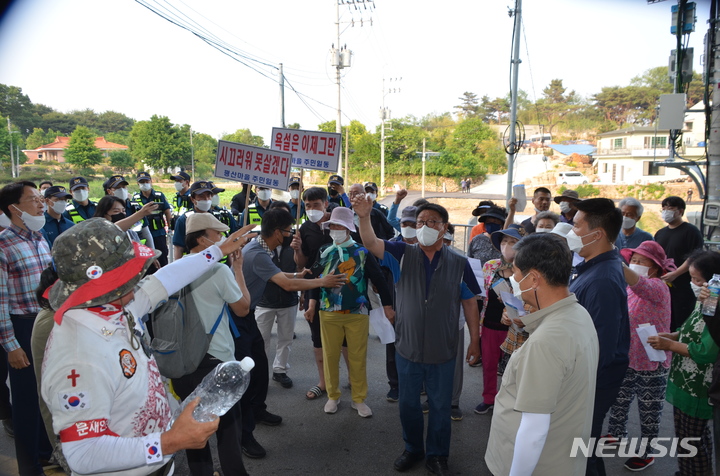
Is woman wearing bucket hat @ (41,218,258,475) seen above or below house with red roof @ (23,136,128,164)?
below

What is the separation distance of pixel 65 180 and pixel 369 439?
35.2 m

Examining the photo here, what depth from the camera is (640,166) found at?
42438 millimetres

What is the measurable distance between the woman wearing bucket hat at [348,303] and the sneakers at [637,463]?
2.32 meters

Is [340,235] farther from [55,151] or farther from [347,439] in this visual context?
[55,151]

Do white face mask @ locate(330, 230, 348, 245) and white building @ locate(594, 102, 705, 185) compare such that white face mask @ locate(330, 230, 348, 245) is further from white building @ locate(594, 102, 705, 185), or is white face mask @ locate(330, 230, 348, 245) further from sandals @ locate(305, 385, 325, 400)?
white building @ locate(594, 102, 705, 185)

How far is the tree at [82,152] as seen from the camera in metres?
43.0

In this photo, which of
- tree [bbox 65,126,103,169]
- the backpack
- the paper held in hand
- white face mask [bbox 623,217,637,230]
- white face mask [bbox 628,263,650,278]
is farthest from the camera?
tree [bbox 65,126,103,169]

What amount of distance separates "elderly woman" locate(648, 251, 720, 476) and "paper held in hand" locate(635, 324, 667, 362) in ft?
0.35

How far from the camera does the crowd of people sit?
1.69m

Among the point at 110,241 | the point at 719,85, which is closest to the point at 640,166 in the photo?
the point at 719,85

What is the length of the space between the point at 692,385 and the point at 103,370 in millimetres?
3731

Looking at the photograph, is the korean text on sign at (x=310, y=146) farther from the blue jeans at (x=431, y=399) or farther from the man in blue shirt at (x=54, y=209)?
the man in blue shirt at (x=54, y=209)

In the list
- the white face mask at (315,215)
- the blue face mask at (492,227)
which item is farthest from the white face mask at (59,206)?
the blue face mask at (492,227)

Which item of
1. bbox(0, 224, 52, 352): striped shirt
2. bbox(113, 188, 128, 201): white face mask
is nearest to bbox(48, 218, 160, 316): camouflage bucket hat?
bbox(0, 224, 52, 352): striped shirt
